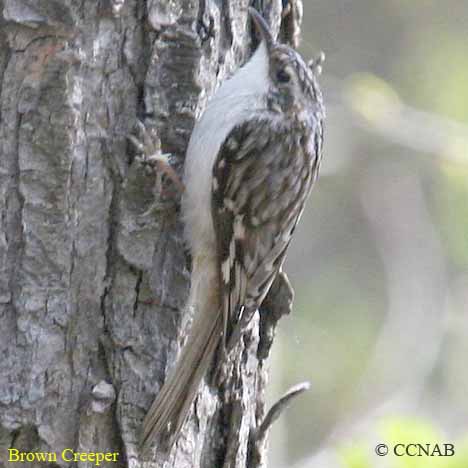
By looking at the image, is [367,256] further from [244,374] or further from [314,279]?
[244,374]

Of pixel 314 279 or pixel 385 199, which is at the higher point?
pixel 385 199

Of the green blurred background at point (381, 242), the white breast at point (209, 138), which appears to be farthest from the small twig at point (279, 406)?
the green blurred background at point (381, 242)

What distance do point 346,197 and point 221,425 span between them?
420 centimetres

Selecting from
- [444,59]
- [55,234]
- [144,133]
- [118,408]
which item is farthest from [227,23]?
[444,59]

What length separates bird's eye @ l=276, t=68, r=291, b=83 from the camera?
3.38m

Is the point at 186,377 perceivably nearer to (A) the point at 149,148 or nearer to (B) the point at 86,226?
(B) the point at 86,226

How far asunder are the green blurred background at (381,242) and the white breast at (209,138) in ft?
5.18

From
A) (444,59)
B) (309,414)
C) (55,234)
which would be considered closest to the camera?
(55,234)

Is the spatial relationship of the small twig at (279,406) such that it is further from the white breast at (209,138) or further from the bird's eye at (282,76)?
the bird's eye at (282,76)

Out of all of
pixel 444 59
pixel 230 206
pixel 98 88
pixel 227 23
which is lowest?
pixel 230 206

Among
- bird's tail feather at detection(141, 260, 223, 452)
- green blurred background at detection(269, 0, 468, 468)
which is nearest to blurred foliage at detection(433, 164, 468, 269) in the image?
green blurred background at detection(269, 0, 468, 468)

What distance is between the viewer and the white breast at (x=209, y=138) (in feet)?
10.2

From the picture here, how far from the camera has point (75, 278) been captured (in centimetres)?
281

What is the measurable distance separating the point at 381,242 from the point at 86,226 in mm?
3624
